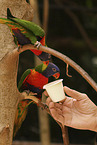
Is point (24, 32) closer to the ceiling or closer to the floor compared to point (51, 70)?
closer to the ceiling

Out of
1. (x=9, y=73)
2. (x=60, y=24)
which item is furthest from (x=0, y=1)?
(x=60, y=24)

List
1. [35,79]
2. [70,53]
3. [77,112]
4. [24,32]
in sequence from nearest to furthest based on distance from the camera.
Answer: [24,32]
[77,112]
[35,79]
[70,53]

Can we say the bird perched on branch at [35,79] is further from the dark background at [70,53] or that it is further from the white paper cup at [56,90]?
Answer: the dark background at [70,53]

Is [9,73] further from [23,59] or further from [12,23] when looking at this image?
[23,59]

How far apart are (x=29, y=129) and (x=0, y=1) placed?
6.60 ft

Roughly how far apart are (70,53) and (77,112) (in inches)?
74.0

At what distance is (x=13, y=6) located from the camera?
84 cm

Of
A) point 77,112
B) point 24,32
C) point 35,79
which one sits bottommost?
point 77,112

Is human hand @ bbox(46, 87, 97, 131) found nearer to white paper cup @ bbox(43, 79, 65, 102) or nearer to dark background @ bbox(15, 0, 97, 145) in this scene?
white paper cup @ bbox(43, 79, 65, 102)

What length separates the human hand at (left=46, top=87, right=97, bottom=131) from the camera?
89 centimetres

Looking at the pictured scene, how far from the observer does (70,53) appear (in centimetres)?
277

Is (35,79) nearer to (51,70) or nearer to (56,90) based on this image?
(51,70)

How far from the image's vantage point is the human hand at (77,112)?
888 mm

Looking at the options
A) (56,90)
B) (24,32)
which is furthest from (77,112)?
(24,32)
